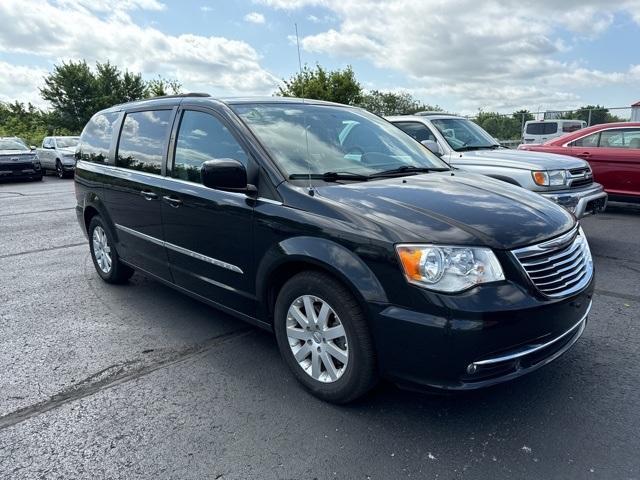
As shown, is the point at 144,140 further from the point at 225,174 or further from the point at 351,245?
the point at 351,245

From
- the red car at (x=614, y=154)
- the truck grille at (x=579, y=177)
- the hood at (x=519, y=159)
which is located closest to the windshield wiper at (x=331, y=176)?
the hood at (x=519, y=159)

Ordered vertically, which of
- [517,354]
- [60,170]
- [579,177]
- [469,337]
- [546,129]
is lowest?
[60,170]

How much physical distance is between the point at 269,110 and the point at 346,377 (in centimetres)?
203

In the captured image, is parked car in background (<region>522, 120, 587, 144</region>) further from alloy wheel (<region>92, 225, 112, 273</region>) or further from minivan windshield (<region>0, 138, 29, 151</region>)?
alloy wheel (<region>92, 225, 112, 273</region>)

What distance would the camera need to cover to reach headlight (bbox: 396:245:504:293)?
2.39 m

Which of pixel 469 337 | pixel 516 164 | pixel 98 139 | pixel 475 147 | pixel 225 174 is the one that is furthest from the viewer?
pixel 475 147

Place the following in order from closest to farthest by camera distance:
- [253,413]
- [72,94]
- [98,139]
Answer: [253,413], [98,139], [72,94]

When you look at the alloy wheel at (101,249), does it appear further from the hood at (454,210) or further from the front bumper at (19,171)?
the front bumper at (19,171)

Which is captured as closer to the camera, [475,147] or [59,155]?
[475,147]

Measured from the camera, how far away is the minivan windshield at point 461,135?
7480 mm

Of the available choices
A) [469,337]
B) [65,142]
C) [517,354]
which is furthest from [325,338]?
[65,142]

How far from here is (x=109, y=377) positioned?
331 centimetres

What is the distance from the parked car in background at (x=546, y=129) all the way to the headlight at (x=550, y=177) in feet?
57.8

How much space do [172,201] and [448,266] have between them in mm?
2292
